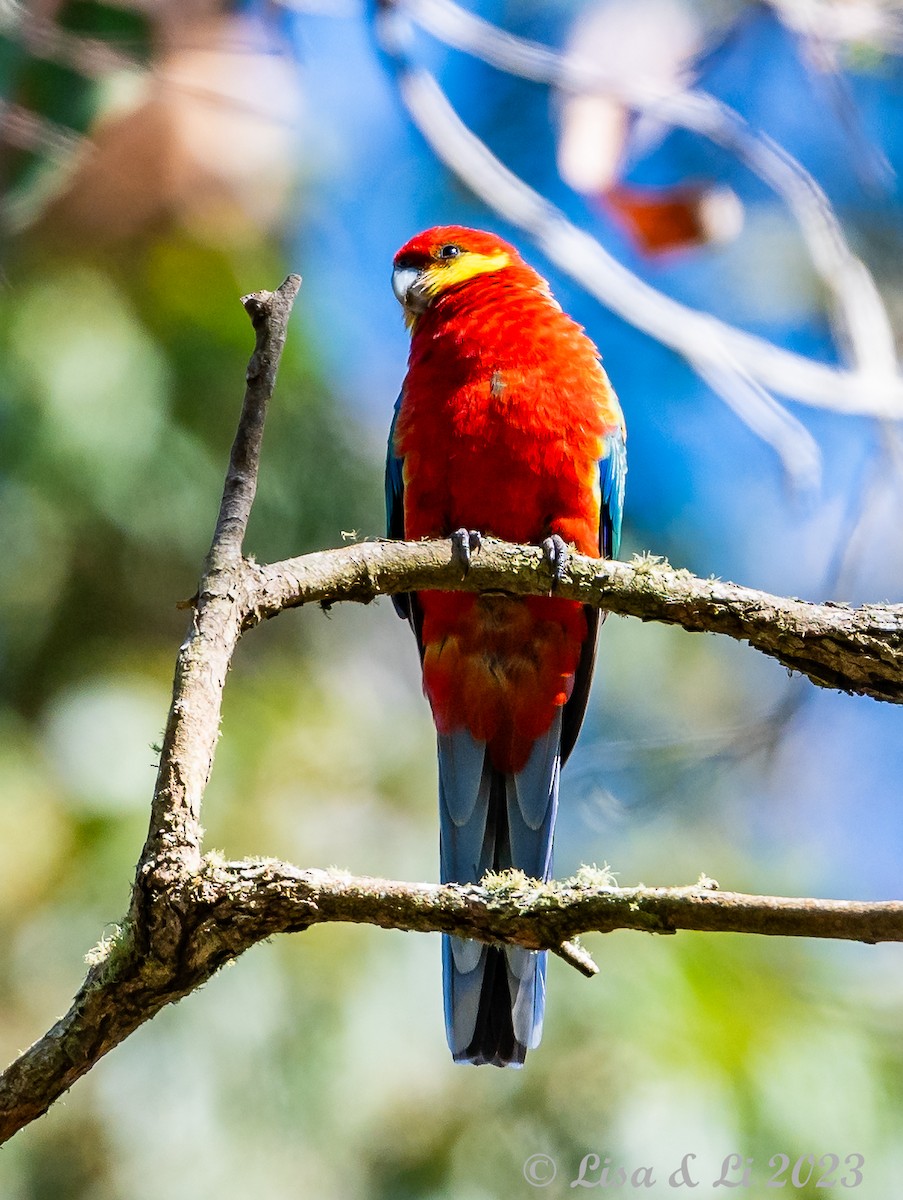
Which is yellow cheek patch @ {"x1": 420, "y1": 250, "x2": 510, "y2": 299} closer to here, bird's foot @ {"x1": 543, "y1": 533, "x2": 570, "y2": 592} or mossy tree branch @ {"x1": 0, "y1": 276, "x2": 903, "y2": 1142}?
bird's foot @ {"x1": 543, "y1": 533, "x2": 570, "y2": 592}

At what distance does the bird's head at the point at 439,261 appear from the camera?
4.38 meters

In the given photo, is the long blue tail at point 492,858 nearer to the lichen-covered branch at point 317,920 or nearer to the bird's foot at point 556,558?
the bird's foot at point 556,558

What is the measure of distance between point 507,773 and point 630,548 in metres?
3.89

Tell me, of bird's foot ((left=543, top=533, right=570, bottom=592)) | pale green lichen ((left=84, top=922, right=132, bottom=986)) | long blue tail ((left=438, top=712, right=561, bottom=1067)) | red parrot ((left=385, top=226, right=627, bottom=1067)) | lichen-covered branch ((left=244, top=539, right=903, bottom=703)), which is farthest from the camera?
red parrot ((left=385, top=226, right=627, bottom=1067))

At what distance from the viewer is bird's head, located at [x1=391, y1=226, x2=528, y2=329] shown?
438cm

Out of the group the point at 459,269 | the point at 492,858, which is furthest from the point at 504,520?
the point at 459,269

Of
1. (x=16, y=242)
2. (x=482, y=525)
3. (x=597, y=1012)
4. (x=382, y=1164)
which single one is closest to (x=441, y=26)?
(x=482, y=525)

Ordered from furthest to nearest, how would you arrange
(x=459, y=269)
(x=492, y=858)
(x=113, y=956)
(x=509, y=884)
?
(x=459, y=269) < (x=492, y=858) < (x=113, y=956) < (x=509, y=884)

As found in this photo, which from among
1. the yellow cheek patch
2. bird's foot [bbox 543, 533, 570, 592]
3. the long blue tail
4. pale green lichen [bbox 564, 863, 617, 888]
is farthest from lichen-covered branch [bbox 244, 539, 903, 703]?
the yellow cheek patch

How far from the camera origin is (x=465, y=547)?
283cm

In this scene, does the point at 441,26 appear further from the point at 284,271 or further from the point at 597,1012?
the point at 597,1012

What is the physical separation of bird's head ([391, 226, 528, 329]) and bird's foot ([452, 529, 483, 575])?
167cm

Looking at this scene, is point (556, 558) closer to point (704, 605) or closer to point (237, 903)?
point (704, 605)

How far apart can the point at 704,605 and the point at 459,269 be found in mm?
2189
